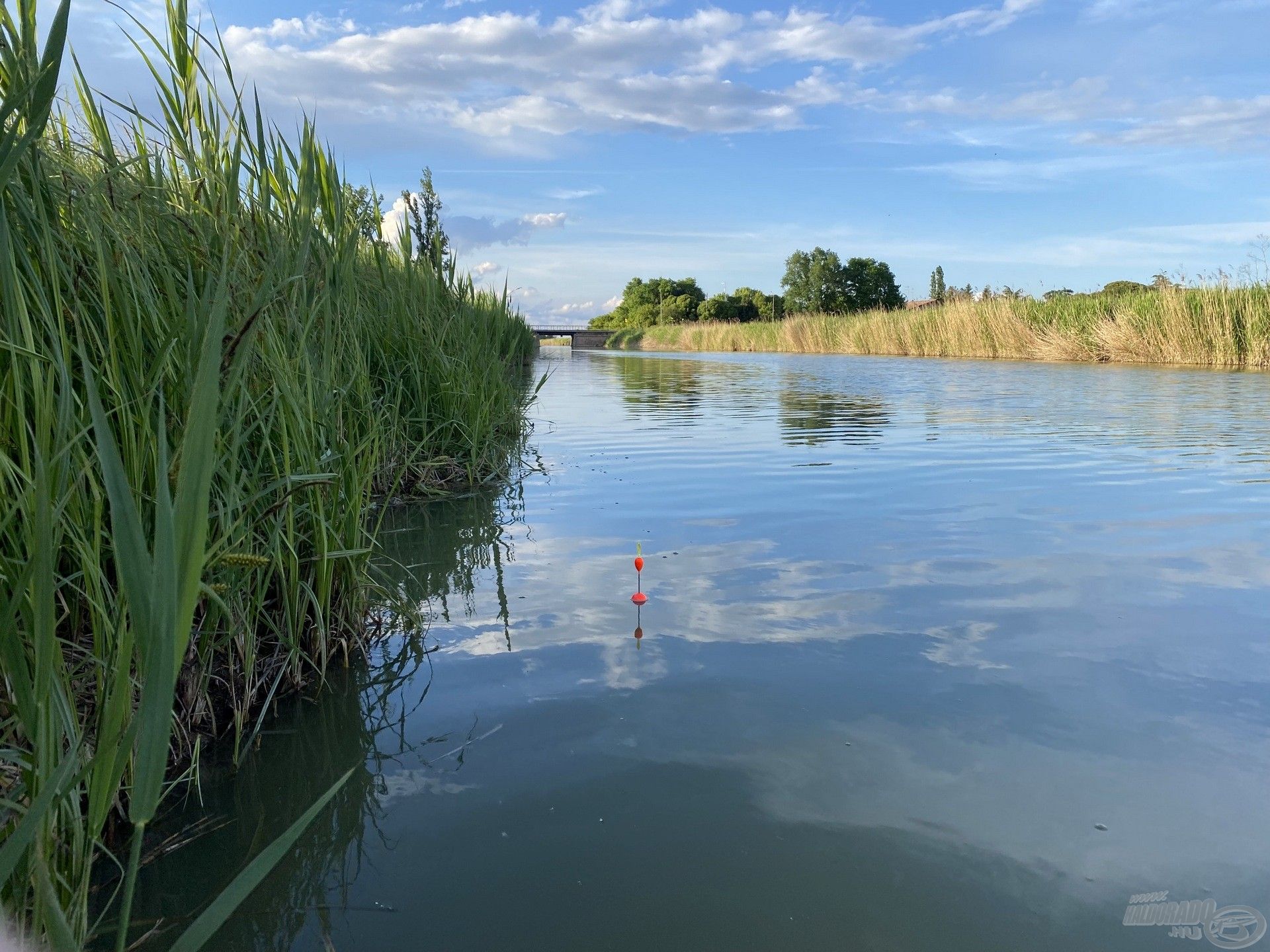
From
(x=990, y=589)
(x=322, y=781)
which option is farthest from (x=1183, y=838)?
(x=322, y=781)

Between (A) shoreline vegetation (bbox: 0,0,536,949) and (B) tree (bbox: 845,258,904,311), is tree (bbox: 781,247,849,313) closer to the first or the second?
(B) tree (bbox: 845,258,904,311)

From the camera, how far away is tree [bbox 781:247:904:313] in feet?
255

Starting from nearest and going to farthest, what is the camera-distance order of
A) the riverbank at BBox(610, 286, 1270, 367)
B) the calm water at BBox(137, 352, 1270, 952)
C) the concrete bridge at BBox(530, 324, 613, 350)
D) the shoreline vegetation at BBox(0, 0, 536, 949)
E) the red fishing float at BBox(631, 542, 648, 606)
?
the shoreline vegetation at BBox(0, 0, 536, 949) < the calm water at BBox(137, 352, 1270, 952) < the red fishing float at BBox(631, 542, 648, 606) < the riverbank at BBox(610, 286, 1270, 367) < the concrete bridge at BBox(530, 324, 613, 350)

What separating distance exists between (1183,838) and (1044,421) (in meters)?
8.17

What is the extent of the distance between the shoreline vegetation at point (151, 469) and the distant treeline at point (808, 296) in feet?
228

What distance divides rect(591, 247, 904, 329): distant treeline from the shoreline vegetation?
228 ft

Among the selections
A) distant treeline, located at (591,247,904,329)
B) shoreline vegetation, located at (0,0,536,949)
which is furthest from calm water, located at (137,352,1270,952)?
distant treeline, located at (591,247,904,329)

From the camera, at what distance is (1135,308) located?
19.2 m

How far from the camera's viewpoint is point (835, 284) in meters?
78.2

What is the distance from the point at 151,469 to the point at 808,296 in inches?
3150

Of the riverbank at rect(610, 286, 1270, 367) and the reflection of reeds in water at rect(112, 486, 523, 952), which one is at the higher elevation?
the riverbank at rect(610, 286, 1270, 367)

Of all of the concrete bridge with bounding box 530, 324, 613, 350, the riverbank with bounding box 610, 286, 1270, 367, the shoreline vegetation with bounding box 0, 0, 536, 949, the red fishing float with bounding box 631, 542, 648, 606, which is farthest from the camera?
the concrete bridge with bounding box 530, 324, 613, 350

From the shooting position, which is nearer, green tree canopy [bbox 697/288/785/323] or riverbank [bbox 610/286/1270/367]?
riverbank [bbox 610/286/1270/367]

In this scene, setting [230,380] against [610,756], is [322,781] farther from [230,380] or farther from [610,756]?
[230,380]
